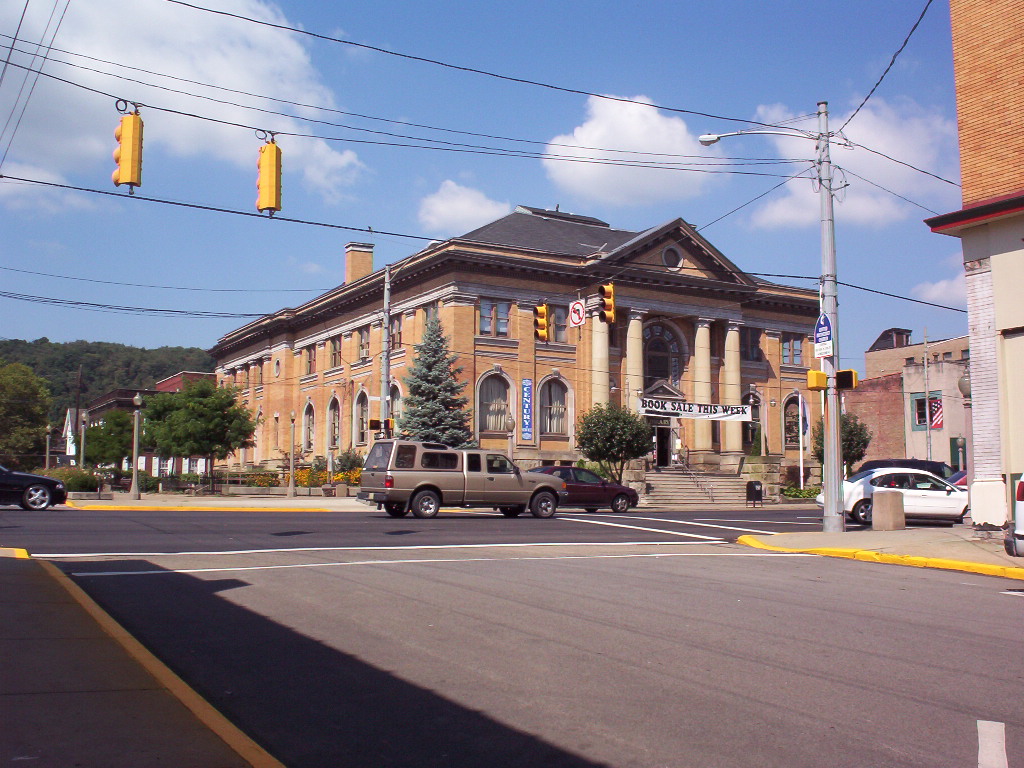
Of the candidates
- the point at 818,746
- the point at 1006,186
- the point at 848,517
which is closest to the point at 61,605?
the point at 818,746

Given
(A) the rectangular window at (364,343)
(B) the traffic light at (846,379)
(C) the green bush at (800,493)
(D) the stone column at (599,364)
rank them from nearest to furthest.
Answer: (B) the traffic light at (846,379), (C) the green bush at (800,493), (D) the stone column at (599,364), (A) the rectangular window at (364,343)

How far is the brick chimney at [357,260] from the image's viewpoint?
202 ft

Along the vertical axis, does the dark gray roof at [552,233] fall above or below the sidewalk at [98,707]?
above

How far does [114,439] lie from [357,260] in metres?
25.9

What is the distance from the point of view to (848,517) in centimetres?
2764

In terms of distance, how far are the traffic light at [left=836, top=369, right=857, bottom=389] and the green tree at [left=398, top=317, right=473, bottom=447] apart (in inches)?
1027

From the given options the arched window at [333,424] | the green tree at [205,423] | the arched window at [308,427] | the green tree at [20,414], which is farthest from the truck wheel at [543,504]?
the green tree at [20,414]

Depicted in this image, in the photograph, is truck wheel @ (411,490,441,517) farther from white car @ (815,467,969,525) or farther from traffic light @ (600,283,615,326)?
white car @ (815,467,969,525)

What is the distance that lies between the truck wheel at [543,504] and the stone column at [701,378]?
88.0ft

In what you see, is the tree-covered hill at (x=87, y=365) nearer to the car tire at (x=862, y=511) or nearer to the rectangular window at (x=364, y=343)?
the rectangular window at (x=364, y=343)

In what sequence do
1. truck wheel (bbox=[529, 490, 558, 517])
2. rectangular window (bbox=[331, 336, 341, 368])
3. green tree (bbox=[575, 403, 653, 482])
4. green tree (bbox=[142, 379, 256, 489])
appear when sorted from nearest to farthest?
1. truck wheel (bbox=[529, 490, 558, 517])
2. green tree (bbox=[575, 403, 653, 482])
3. green tree (bbox=[142, 379, 256, 489])
4. rectangular window (bbox=[331, 336, 341, 368])

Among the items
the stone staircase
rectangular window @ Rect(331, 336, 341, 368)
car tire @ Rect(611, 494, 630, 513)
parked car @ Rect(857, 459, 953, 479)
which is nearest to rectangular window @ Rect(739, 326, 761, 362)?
the stone staircase

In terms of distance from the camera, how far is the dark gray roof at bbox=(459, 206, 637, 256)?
5203 centimetres

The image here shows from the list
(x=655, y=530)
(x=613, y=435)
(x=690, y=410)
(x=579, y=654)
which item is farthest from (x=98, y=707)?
(x=690, y=410)
